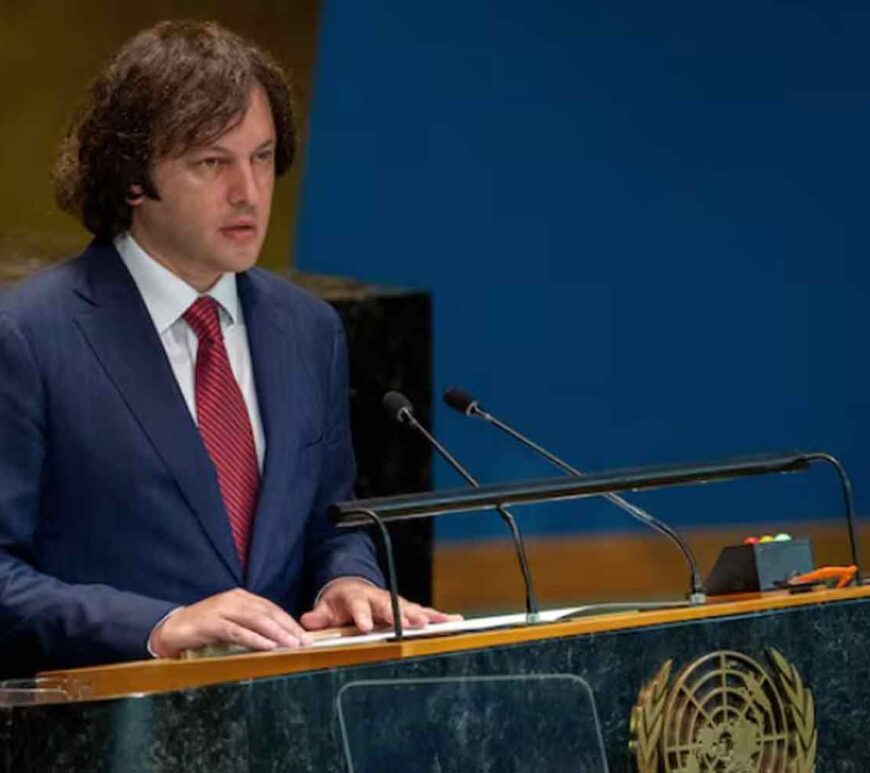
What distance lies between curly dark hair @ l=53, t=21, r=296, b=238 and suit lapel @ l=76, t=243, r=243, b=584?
18 centimetres

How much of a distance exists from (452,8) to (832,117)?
1029 millimetres

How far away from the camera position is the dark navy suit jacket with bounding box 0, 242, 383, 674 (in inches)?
116

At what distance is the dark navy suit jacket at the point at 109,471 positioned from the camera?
2.95 metres

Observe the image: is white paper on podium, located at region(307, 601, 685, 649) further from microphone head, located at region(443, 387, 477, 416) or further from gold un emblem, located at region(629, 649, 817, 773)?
microphone head, located at region(443, 387, 477, 416)

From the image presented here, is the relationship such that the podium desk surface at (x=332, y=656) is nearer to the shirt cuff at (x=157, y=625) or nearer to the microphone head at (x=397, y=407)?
the shirt cuff at (x=157, y=625)

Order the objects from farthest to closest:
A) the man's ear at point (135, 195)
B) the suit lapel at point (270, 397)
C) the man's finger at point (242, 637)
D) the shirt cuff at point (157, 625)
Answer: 1. the man's ear at point (135, 195)
2. the suit lapel at point (270, 397)
3. the shirt cuff at point (157, 625)
4. the man's finger at point (242, 637)

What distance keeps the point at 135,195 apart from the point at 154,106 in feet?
0.43

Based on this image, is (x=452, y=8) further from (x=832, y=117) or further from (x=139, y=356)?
(x=139, y=356)

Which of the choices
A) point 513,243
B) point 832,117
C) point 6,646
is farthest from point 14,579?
point 832,117

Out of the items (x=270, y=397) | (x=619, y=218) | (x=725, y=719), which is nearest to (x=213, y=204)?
(x=270, y=397)

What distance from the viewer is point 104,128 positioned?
3.23 m

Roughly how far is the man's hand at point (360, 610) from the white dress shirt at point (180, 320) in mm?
259

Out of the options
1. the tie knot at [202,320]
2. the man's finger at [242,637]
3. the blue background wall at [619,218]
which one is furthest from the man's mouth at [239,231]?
the blue background wall at [619,218]

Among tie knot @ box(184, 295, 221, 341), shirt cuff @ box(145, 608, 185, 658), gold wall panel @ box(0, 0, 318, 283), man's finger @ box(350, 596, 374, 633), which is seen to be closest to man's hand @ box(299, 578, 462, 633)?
man's finger @ box(350, 596, 374, 633)
